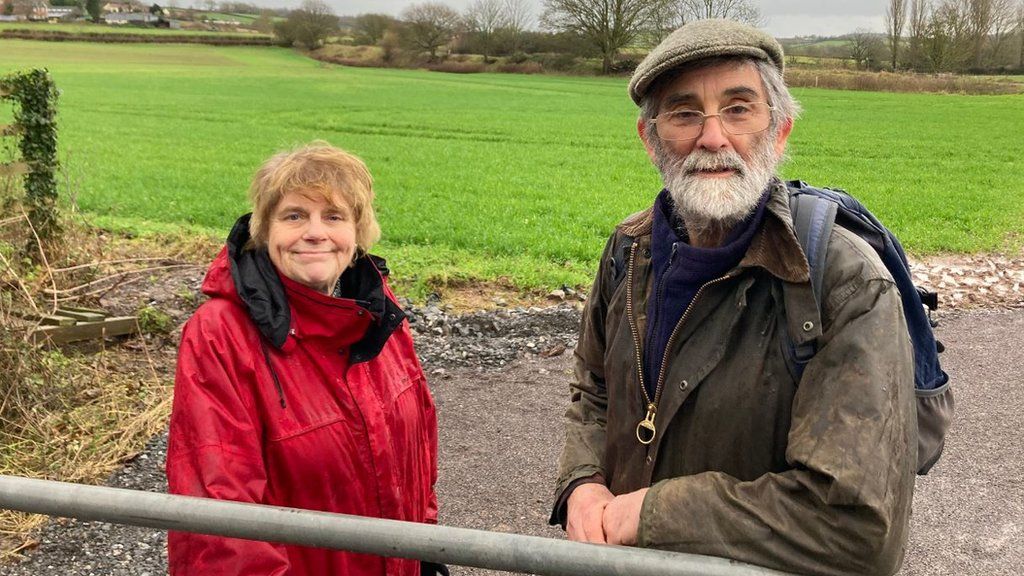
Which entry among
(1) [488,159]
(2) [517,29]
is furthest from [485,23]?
(1) [488,159]

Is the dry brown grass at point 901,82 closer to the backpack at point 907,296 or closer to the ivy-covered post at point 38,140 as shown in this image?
the ivy-covered post at point 38,140

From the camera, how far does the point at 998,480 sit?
5.06 m

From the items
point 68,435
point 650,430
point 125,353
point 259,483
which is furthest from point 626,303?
point 125,353

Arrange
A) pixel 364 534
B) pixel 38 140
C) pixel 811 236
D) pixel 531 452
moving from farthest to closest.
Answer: pixel 38 140 → pixel 531 452 → pixel 811 236 → pixel 364 534

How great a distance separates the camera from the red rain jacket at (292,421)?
2.25 metres

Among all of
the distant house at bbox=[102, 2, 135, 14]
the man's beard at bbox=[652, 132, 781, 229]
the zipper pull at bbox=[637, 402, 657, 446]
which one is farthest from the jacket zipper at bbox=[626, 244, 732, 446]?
the distant house at bbox=[102, 2, 135, 14]

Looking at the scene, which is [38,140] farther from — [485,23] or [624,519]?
A: [485,23]

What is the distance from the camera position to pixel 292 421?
96.1 inches

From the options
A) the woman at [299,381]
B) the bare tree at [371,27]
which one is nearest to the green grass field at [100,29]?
the bare tree at [371,27]

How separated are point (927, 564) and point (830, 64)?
65.8 m

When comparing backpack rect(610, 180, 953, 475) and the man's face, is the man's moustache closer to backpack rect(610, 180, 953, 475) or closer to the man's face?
the man's face

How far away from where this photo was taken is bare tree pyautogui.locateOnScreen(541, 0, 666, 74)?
2958 inches

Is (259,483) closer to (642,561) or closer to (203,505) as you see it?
(203,505)

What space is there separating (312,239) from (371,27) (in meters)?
92.4
